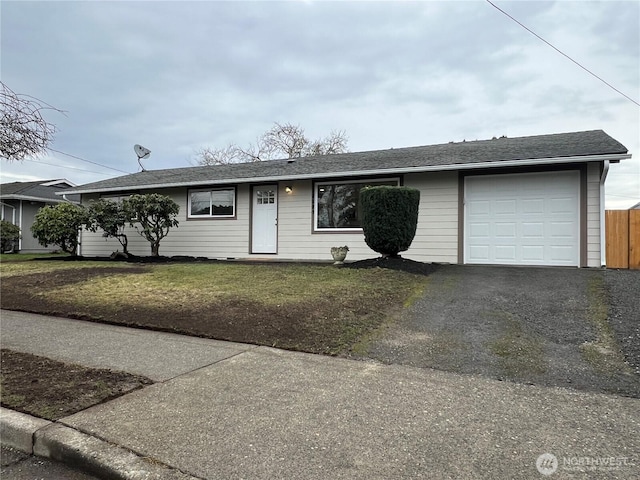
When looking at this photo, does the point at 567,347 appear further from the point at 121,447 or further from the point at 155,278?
the point at 155,278

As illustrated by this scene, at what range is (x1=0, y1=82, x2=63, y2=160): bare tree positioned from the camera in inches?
225

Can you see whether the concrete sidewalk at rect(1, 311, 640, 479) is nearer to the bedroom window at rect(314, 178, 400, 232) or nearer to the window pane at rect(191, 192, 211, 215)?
the bedroom window at rect(314, 178, 400, 232)

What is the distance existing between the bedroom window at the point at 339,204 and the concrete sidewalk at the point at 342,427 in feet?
26.2

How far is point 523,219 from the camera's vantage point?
10.0m

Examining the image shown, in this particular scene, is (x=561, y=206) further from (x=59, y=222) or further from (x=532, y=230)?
(x=59, y=222)

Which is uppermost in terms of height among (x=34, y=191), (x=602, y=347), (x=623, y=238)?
(x=34, y=191)

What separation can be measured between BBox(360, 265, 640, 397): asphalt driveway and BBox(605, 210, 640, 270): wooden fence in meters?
1.67

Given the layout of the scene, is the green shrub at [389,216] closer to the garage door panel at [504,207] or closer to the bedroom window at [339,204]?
the bedroom window at [339,204]

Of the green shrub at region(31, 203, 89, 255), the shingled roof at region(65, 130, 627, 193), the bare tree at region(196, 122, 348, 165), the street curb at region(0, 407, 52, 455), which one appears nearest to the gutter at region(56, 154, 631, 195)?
the shingled roof at region(65, 130, 627, 193)

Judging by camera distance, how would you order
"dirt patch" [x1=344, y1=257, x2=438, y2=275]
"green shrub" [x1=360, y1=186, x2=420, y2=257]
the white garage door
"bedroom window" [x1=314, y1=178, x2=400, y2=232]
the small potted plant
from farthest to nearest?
"bedroom window" [x1=314, y1=178, x2=400, y2=232], the small potted plant, the white garage door, "green shrub" [x1=360, y1=186, x2=420, y2=257], "dirt patch" [x1=344, y1=257, x2=438, y2=275]

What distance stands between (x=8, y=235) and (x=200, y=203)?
38.9ft

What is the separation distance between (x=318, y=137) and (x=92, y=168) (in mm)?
18247

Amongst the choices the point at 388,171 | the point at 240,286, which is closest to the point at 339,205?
the point at 388,171

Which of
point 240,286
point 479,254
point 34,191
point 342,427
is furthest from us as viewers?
point 34,191
